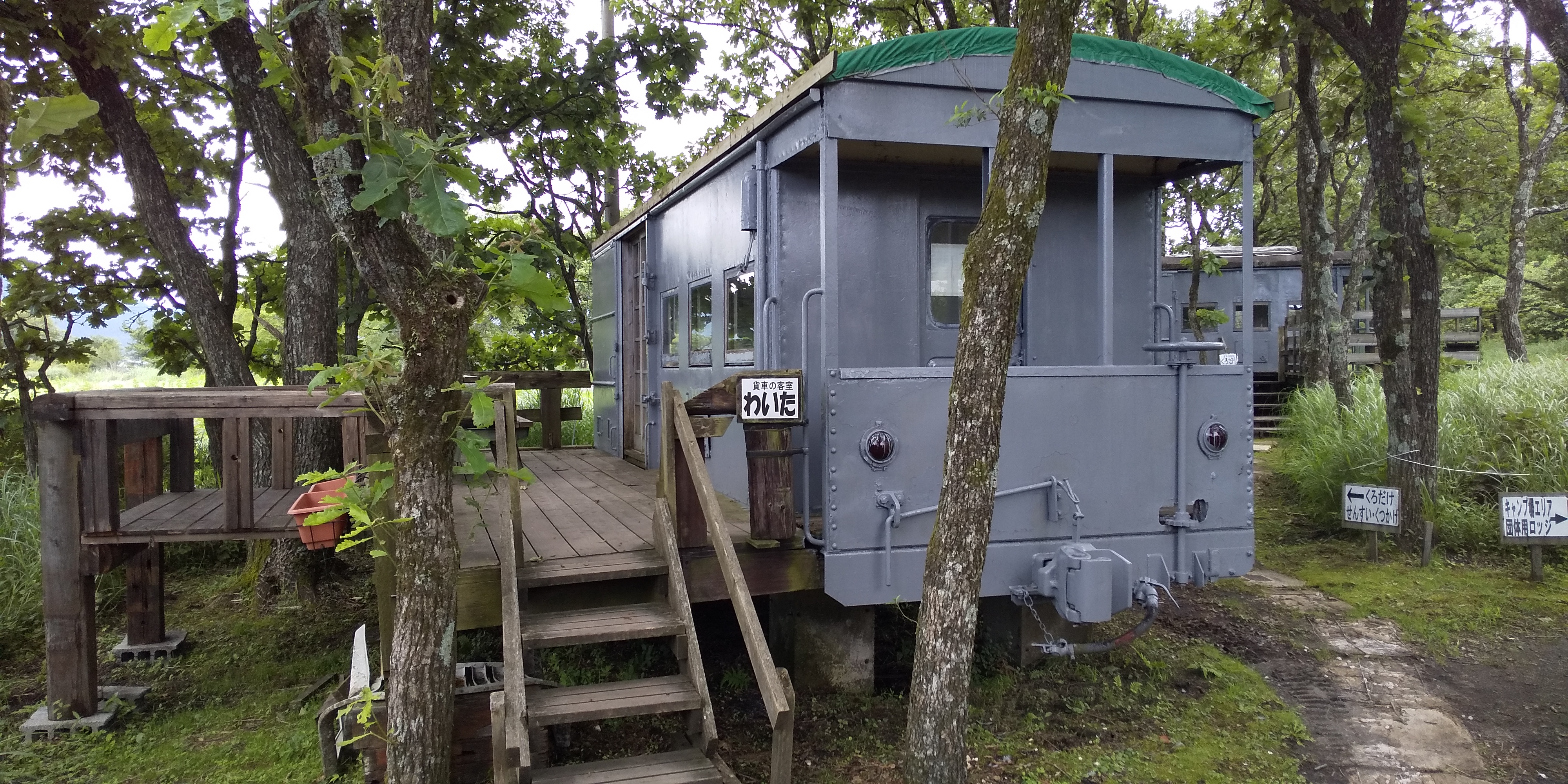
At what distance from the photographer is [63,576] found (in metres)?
5.52

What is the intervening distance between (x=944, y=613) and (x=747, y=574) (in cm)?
130

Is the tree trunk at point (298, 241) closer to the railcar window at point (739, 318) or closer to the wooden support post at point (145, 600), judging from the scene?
the wooden support post at point (145, 600)

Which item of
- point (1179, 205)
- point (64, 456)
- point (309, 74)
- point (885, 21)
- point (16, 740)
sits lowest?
point (16, 740)

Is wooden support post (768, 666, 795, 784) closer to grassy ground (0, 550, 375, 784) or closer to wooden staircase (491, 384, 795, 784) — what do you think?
wooden staircase (491, 384, 795, 784)

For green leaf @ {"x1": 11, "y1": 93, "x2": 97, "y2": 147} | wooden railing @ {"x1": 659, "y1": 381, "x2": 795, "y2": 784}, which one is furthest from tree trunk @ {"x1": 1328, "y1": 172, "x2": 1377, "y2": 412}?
green leaf @ {"x1": 11, "y1": 93, "x2": 97, "y2": 147}

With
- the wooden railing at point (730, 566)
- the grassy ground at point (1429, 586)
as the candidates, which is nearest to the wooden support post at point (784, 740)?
the wooden railing at point (730, 566)

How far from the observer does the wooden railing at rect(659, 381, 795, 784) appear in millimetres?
3846

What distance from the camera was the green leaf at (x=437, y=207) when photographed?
317 cm

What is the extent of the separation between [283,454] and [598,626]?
4.19m

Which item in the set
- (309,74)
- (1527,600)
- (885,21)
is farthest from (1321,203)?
(309,74)

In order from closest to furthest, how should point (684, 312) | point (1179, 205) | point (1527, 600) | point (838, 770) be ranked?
point (838, 770) → point (1527, 600) → point (684, 312) → point (1179, 205)

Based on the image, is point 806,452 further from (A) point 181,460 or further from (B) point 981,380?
(A) point 181,460

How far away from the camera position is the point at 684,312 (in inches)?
314

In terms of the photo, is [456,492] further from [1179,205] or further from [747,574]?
[1179,205]
